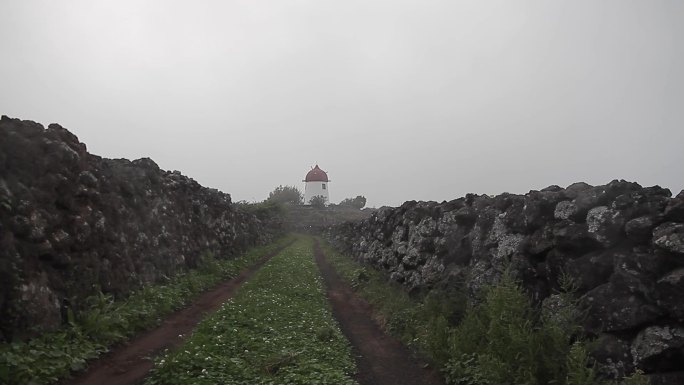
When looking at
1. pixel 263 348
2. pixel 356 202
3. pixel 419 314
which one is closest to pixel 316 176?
pixel 356 202

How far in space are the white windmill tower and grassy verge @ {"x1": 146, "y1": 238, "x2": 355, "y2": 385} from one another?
98761mm

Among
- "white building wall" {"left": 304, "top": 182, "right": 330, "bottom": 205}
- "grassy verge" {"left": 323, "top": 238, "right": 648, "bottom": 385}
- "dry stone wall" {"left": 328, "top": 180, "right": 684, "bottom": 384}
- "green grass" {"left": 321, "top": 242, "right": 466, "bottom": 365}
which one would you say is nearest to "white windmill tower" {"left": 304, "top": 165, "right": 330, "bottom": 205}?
"white building wall" {"left": 304, "top": 182, "right": 330, "bottom": 205}

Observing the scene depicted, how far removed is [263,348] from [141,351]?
300 centimetres

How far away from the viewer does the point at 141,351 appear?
10.2m

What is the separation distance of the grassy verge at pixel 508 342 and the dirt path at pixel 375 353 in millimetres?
457

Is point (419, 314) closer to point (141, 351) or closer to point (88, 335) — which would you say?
A: point (141, 351)

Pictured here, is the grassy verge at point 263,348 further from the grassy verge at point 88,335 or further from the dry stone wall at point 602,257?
the dry stone wall at point 602,257

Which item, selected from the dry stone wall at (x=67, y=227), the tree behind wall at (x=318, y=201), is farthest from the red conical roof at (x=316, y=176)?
the dry stone wall at (x=67, y=227)

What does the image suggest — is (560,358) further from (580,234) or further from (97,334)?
(97,334)

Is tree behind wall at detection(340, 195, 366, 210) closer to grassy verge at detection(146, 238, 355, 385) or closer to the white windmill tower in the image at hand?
the white windmill tower

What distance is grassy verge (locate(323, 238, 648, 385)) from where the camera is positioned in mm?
7000

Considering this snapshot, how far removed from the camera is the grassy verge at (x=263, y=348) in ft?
28.0

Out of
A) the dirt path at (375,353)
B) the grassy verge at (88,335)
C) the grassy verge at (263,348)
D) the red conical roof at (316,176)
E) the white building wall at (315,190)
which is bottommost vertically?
the dirt path at (375,353)

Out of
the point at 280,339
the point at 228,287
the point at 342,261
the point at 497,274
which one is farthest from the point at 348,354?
the point at 342,261
